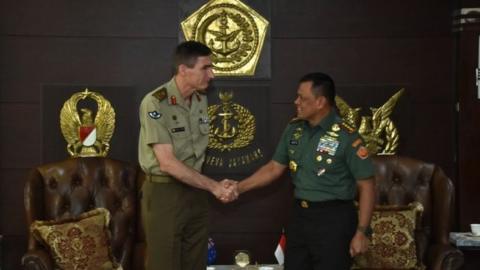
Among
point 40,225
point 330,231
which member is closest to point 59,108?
point 40,225

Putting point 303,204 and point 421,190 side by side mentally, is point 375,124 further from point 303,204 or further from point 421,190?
point 303,204

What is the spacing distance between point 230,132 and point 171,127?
3.37 feet

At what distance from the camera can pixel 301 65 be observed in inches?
194

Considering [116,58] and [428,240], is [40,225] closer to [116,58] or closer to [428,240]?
[116,58]

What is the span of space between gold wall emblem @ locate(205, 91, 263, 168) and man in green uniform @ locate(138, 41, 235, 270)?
2.67ft

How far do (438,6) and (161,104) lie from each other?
2.09m

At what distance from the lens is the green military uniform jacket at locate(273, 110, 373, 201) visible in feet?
12.0

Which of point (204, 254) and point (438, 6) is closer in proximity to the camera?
point (204, 254)

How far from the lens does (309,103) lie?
3.76 meters

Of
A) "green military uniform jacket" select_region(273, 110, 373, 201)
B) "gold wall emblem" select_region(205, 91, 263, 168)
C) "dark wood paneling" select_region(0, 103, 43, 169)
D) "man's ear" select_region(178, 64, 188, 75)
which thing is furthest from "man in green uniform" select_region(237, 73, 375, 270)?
"dark wood paneling" select_region(0, 103, 43, 169)

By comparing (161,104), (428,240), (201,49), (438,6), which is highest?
(438,6)

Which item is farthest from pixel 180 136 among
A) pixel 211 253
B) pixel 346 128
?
pixel 211 253

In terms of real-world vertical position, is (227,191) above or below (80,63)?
below

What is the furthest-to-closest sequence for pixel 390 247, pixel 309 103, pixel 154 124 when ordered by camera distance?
1. pixel 390 247
2. pixel 154 124
3. pixel 309 103
